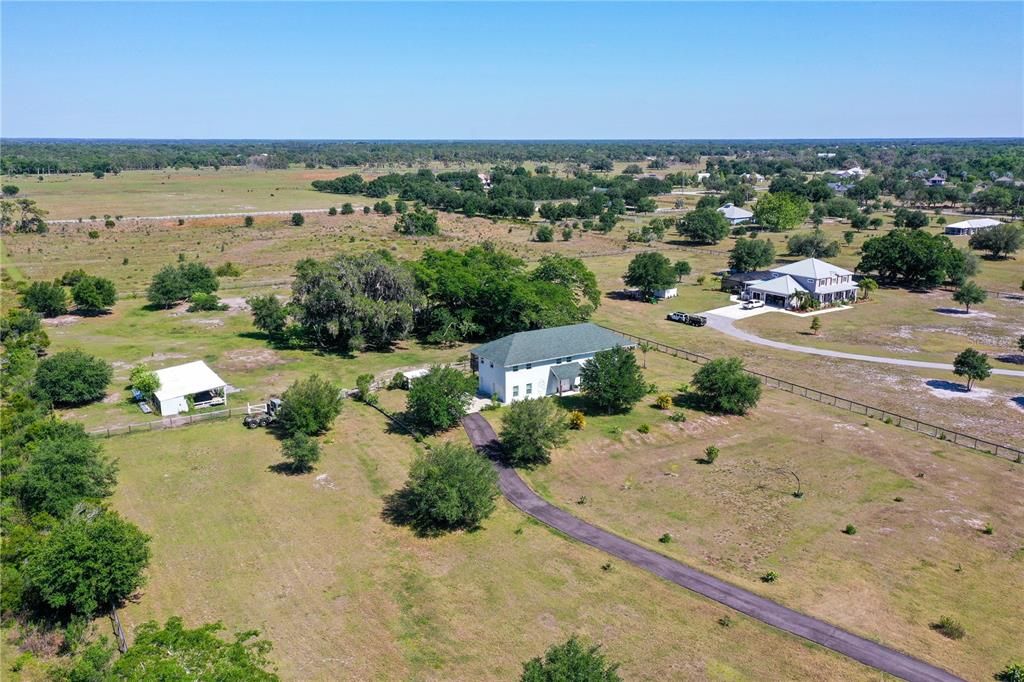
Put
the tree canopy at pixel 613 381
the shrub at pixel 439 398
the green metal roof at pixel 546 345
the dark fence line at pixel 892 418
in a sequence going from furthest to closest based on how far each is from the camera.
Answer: the green metal roof at pixel 546 345 < the tree canopy at pixel 613 381 < the shrub at pixel 439 398 < the dark fence line at pixel 892 418

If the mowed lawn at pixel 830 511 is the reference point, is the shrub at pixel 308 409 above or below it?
above

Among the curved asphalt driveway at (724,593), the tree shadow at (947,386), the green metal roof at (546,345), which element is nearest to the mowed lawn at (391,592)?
the curved asphalt driveway at (724,593)

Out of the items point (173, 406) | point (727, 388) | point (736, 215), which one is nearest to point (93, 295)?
point (173, 406)

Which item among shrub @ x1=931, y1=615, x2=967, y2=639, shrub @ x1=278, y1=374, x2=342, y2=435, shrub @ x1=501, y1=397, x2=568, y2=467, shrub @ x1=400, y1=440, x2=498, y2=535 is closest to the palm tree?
shrub @ x1=501, y1=397, x2=568, y2=467

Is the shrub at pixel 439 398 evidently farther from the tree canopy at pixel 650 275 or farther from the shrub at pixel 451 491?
the tree canopy at pixel 650 275

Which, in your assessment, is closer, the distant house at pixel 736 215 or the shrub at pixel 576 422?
the shrub at pixel 576 422

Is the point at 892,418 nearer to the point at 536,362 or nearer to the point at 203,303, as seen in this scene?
the point at 536,362

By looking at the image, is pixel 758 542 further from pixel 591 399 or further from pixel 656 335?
pixel 656 335

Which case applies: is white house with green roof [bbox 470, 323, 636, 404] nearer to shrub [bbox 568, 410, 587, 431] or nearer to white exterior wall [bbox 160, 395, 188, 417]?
shrub [bbox 568, 410, 587, 431]
